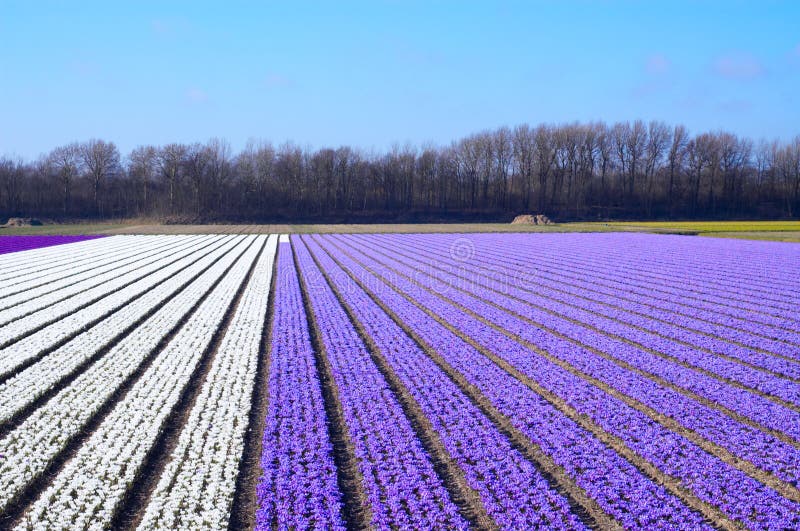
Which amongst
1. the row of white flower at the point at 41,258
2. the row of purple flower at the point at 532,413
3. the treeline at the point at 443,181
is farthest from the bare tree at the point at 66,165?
the row of purple flower at the point at 532,413

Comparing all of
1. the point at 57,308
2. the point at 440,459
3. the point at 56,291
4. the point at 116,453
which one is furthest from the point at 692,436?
the point at 56,291

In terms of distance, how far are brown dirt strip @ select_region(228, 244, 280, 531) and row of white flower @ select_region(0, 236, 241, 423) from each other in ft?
9.44

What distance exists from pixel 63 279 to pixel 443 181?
85.0 m

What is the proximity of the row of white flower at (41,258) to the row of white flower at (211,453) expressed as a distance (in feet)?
48.8

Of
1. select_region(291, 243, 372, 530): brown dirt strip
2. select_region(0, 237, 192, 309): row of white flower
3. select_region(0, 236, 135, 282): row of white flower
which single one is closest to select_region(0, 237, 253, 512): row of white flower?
select_region(291, 243, 372, 530): brown dirt strip

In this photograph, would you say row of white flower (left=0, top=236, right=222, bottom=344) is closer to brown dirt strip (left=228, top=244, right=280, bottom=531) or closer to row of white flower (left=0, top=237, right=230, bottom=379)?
row of white flower (left=0, top=237, right=230, bottom=379)

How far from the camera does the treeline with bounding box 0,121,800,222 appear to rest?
89188 mm

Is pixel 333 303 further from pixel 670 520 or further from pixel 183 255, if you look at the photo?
pixel 183 255

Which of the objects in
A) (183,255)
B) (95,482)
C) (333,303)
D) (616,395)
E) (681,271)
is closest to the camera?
(95,482)

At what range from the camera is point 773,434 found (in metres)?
7.01

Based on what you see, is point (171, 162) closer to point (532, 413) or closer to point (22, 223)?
point (22, 223)

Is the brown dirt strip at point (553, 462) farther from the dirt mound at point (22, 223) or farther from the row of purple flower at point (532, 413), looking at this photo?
→ the dirt mound at point (22, 223)

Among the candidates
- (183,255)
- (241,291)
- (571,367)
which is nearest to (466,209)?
(183,255)

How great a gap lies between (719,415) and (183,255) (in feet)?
88.5
